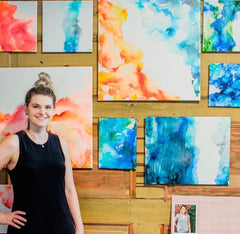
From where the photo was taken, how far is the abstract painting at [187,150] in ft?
5.44

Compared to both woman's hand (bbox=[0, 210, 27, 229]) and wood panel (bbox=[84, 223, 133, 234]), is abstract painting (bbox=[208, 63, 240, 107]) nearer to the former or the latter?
wood panel (bbox=[84, 223, 133, 234])

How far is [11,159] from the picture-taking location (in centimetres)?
140

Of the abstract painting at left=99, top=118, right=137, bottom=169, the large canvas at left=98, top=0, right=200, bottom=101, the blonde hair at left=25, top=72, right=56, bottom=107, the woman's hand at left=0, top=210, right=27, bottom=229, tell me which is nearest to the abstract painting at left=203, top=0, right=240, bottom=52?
the large canvas at left=98, top=0, right=200, bottom=101

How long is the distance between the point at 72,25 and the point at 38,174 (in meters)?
0.86

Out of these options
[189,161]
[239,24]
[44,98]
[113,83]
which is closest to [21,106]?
[44,98]

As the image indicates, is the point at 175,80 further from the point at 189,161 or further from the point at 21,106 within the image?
the point at 21,106

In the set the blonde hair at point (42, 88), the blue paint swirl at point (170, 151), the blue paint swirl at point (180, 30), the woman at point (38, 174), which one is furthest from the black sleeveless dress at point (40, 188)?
the blue paint swirl at point (180, 30)

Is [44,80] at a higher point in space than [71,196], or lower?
higher

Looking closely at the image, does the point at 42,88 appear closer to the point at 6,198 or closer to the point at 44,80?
the point at 44,80

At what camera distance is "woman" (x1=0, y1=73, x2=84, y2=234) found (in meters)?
1.40

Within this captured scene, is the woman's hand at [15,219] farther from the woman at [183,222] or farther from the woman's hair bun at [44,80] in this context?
the woman at [183,222]

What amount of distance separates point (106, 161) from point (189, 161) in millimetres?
479

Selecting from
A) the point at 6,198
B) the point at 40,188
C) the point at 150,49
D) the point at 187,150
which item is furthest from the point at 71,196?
the point at 150,49

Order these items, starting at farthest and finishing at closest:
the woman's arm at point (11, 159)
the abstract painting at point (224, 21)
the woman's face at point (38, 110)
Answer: the abstract painting at point (224, 21) → the woman's face at point (38, 110) → the woman's arm at point (11, 159)
